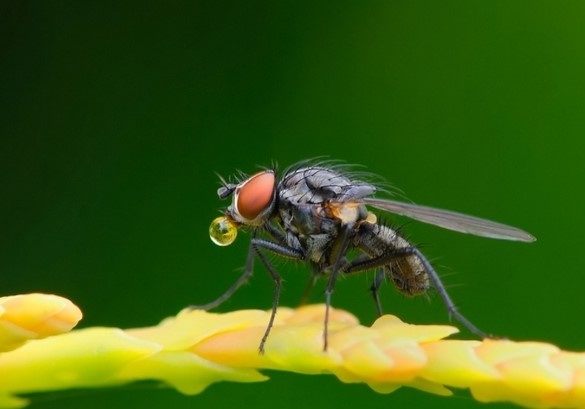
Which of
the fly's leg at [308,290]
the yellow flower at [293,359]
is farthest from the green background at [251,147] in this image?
the yellow flower at [293,359]

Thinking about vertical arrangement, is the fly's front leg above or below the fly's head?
below

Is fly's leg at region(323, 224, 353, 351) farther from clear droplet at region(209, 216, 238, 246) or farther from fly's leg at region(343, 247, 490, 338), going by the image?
clear droplet at region(209, 216, 238, 246)

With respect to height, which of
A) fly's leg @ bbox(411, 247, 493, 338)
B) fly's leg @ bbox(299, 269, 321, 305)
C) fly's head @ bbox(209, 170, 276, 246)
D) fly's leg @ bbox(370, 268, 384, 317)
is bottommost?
fly's leg @ bbox(411, 247, 493, 338)

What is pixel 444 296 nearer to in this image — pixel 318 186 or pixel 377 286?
pixel 377 286

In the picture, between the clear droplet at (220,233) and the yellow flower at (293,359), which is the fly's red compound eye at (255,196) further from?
the yellow flower at (293,359)

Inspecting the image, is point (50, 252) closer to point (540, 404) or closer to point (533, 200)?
point (533, 200)

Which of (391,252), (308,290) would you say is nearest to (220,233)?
(391,252)

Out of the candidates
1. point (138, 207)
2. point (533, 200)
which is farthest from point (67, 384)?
point (533, 200)

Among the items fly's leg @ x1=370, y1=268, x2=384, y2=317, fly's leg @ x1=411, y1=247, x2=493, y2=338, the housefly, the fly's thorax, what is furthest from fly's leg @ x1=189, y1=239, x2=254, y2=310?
fly's leg @ x1=411, y1=247, x2=493, y2=338
